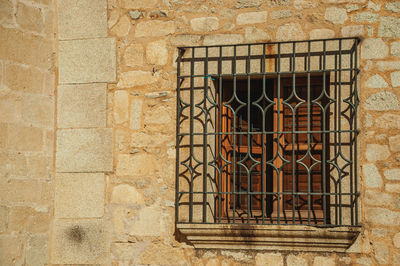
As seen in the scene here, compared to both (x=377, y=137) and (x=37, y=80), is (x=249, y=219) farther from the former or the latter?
(x=37, y=80)

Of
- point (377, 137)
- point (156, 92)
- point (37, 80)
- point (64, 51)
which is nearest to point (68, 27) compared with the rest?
point (64, 51)

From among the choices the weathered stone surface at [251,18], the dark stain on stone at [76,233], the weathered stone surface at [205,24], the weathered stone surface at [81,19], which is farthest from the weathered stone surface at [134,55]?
the dark stain on stone at [76,233]

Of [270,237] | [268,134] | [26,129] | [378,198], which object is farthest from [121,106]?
[378,198]

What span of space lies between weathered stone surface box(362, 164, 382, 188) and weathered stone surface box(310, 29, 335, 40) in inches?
39.4

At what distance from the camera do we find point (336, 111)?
4324 mm

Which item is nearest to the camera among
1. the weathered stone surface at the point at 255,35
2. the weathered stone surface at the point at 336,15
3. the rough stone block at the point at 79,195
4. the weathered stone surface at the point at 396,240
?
the weathered stone surface at the point at 396,240

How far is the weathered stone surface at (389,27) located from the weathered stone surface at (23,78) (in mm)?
2634

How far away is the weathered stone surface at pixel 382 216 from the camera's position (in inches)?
163

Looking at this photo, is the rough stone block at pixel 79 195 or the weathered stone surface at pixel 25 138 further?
the rough stone block at pixel 79 195

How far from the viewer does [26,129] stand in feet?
14.8

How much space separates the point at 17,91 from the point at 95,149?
0.74 metres

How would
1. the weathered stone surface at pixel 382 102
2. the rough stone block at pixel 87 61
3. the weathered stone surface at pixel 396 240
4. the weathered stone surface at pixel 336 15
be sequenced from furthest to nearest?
the rough stone block at pixel 87 61 → the weathered stone surface at pixel 336 15 → the weathered stone surface at pixel 382 102 → the weathered stone surface at pixel 396 240

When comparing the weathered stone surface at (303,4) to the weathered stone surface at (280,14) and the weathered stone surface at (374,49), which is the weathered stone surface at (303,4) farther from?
the weathered stone surface at (374,49)

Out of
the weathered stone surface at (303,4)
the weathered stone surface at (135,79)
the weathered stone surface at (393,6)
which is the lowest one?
the weathered stone surface at (135,79)
